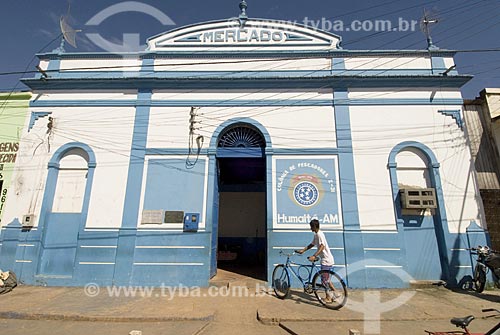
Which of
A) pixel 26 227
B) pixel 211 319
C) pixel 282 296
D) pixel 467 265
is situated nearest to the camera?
pixel 211 319

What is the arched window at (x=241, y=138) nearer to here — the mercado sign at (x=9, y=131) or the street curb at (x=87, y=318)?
the street curb at (x=87, y=318)

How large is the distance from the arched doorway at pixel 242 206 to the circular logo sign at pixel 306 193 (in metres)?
1.50

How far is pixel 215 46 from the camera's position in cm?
888

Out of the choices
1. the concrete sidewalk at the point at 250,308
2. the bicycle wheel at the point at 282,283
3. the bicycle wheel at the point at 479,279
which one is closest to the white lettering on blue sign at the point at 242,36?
the bicycle wheel at the point at 282,283

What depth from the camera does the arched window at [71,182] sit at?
7.80 meters

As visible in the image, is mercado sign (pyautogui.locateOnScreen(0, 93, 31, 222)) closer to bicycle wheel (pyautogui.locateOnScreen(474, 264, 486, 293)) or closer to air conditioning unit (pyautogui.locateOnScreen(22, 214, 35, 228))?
air conditioning unit (pyautogui.locateOnScreen(22, 214, 35, 228))

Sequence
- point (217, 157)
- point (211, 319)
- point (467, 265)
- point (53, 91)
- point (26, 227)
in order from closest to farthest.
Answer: point (211, 319) < point (467, 265) < point (26, 227) < point (217, 157) < point (53, 91)

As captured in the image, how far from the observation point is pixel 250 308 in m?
5.58

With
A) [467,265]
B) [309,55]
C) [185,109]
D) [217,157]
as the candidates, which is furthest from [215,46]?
[467,265]

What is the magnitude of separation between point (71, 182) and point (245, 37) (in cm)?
721

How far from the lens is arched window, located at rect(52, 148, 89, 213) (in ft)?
25.6

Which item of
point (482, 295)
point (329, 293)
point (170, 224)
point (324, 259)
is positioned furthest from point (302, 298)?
point (482, 295)

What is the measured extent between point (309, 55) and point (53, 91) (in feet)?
27.5

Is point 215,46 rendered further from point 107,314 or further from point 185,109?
point 107,314
